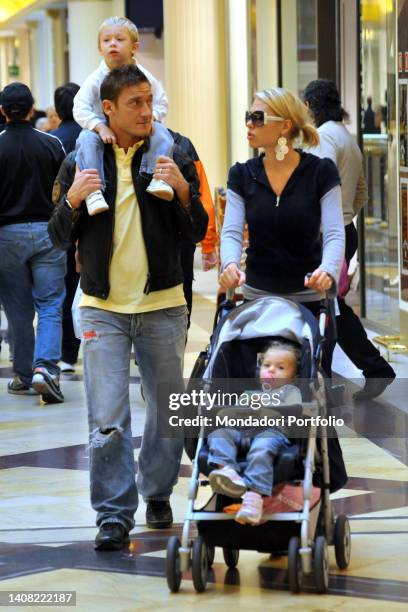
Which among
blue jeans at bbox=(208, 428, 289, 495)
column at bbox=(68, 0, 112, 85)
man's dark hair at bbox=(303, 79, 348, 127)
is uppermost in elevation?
column at bbox=(68, 0, 112, 85)

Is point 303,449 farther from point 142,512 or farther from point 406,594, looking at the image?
point 142,512

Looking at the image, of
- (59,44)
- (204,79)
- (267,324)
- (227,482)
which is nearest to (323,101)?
(267,324)

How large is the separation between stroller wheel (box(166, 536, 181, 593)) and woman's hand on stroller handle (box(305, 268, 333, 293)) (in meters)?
0.97

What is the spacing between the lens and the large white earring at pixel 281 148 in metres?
4.99

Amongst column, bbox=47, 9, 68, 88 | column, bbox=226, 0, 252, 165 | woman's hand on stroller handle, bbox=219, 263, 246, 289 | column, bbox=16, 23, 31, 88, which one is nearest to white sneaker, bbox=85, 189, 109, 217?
woman's hand on stroller handle, bbox=219, 263, 246, 289

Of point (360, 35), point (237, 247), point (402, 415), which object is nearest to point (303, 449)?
point (237, 247)

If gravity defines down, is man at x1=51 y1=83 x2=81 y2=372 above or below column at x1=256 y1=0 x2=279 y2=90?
below

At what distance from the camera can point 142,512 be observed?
561 cm

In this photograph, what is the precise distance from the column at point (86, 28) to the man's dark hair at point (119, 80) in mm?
16695

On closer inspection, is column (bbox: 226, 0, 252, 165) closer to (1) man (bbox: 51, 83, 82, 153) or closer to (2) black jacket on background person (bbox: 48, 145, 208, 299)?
(1) man (bbox: 51, 83, 82, 153)

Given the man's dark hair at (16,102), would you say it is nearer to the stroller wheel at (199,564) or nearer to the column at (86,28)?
the stroller wheel at (199,564)

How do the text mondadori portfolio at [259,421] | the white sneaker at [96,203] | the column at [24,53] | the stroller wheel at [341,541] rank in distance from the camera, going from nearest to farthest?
the text mondadori portfolio at [259,421] → the stroller wheel at [341,541] → the white sneaker at [96,203] → the column at [24,53]

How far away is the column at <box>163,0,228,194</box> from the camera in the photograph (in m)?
16.2

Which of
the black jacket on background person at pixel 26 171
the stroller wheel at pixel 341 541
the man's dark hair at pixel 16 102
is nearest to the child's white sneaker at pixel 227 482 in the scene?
the stroller wheel at pixel 341 541
